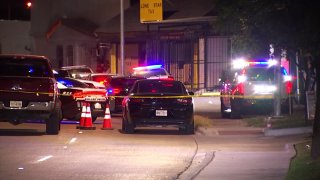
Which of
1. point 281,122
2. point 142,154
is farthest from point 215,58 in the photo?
point 142,154

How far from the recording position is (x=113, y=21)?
149 feet

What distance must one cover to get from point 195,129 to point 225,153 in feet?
21.2

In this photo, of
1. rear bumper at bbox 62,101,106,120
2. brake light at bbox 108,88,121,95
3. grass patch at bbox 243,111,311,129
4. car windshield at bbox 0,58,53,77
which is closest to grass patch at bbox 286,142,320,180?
grass patch at bbox 243,111,311,129

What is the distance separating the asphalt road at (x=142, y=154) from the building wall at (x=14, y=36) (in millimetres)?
34226

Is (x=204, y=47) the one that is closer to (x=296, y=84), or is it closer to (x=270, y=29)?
(x=296, y=84)

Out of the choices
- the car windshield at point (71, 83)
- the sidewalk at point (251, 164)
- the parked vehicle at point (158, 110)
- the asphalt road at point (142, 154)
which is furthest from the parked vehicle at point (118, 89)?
the sidewalk at point (251, 164)

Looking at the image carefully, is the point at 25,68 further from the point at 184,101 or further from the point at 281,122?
the point at 281,122

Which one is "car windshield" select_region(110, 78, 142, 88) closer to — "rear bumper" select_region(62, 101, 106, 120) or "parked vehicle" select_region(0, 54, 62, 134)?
"rear bumper" select_region(62, 101, 106, 120)

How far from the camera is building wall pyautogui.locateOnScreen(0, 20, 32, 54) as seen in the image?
54781 mm

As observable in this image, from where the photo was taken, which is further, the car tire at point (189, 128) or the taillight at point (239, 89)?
the taillight at point (239, 89)

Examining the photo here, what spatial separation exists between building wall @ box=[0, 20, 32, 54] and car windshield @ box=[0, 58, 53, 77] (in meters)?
35.5

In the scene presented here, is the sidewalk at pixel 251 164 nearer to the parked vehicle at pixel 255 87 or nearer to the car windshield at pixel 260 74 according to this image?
the parked vehicle at pixel 255 87

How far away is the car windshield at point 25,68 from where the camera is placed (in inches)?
764

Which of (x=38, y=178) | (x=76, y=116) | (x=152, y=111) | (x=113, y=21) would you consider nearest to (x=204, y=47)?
(x=113, y=21)
